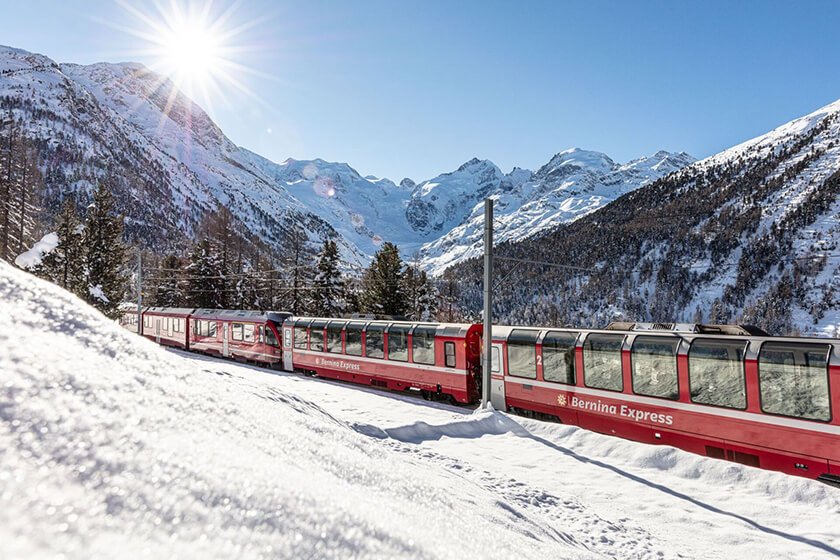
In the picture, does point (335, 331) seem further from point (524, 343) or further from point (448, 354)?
point (524, 343)

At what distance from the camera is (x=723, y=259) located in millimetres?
145625

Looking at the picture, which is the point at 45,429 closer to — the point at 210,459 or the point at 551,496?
the point at 210,459

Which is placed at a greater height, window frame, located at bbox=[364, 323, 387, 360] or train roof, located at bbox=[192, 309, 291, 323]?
train roof, located at bbox=[192, 309, 291, 323]

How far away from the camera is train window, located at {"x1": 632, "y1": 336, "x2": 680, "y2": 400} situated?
11.5 m

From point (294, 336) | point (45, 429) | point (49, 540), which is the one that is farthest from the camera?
point (294, 336)

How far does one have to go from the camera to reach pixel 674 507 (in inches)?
285

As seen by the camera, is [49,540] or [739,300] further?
[739,300]

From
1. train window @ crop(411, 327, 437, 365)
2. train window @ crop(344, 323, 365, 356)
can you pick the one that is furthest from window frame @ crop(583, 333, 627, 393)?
train window @ crop(344, 323, 365, 356)

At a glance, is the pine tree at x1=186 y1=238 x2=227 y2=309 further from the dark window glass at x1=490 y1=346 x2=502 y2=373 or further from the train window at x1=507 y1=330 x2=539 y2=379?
the train window at x1=507 y1=330 x2=539 y2=379

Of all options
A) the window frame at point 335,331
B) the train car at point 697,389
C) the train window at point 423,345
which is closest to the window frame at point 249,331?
the window frame at point 335,331

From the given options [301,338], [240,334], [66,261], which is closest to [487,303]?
[301,338]

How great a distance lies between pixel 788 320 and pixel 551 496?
136 metres

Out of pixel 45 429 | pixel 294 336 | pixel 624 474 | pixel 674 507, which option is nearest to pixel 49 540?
pixel 45 429

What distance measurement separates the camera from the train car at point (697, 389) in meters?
9.20
